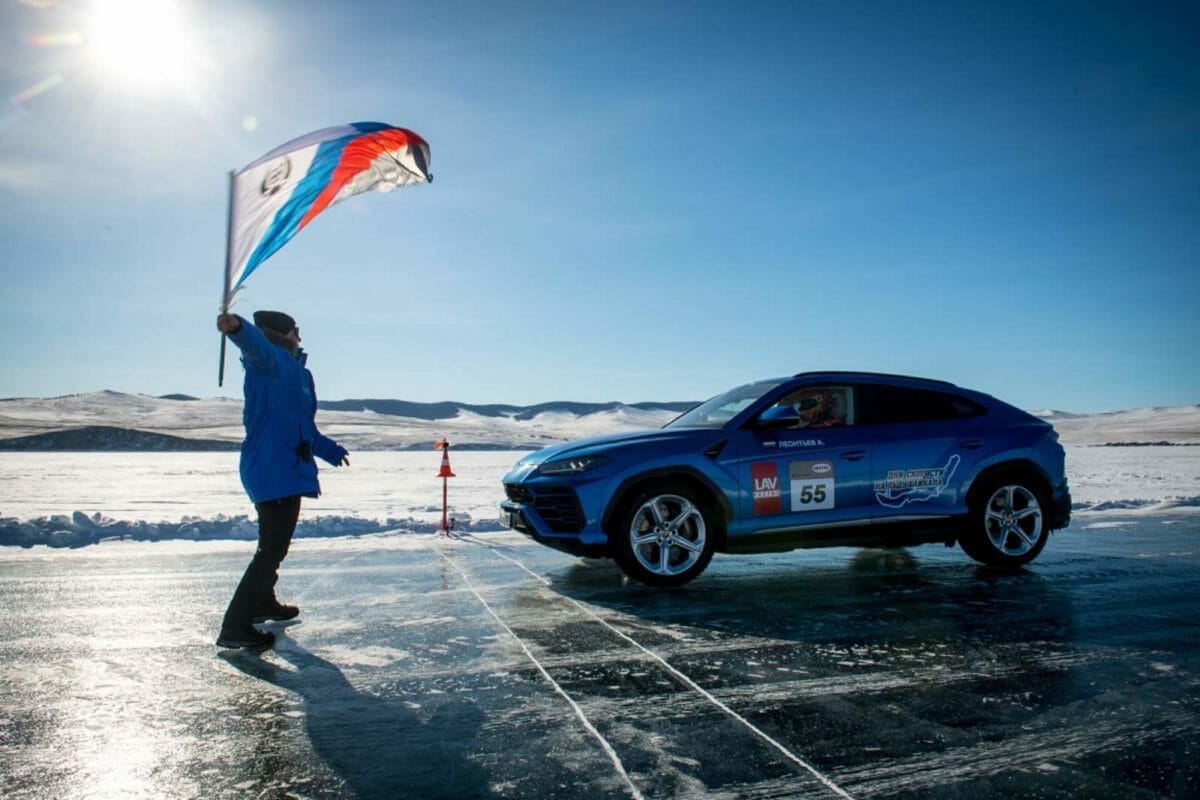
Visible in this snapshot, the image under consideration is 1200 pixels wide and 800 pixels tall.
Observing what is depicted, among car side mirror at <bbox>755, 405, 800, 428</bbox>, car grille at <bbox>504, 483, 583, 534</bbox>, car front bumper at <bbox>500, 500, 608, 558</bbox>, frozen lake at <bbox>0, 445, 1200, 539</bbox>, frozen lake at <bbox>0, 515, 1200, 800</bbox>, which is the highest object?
car side mirror at <bbox>755, 405, 800, 428</bbox>

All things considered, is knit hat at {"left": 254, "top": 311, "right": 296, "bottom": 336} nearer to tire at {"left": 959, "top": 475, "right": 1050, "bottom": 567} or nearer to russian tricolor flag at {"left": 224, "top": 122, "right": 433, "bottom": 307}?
russian tricolor flag at {"left": 224, "top": 122, "right": 433, "bottom": 307}

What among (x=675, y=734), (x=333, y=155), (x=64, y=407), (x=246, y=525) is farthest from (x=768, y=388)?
(x=64, y=407)

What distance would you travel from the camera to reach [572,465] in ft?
21.2

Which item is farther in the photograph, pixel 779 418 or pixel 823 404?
pixel 823 404

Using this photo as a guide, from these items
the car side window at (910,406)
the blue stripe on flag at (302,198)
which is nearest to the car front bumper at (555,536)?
the car side window at (910,406)

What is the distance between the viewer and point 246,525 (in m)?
10.3

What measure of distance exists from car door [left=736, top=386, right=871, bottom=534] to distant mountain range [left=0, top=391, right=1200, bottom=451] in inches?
863

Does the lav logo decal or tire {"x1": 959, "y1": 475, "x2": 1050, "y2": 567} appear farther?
tire {"x1": 959, "y1": 475, "x2": 1050, "y2": 567}

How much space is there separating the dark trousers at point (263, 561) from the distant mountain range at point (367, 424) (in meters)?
24.2

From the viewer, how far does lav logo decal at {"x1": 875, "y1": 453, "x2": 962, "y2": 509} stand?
6914mm

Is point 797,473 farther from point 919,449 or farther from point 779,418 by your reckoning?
point 919,449

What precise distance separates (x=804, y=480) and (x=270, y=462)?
157 inches

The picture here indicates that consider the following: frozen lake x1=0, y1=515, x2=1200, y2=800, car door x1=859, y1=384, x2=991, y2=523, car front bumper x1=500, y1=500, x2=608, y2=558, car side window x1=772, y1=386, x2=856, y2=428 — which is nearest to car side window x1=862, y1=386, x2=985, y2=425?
car door x1=859, y1=384, x2=991, y2=523

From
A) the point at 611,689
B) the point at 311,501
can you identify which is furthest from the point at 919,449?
the point at 311,501
